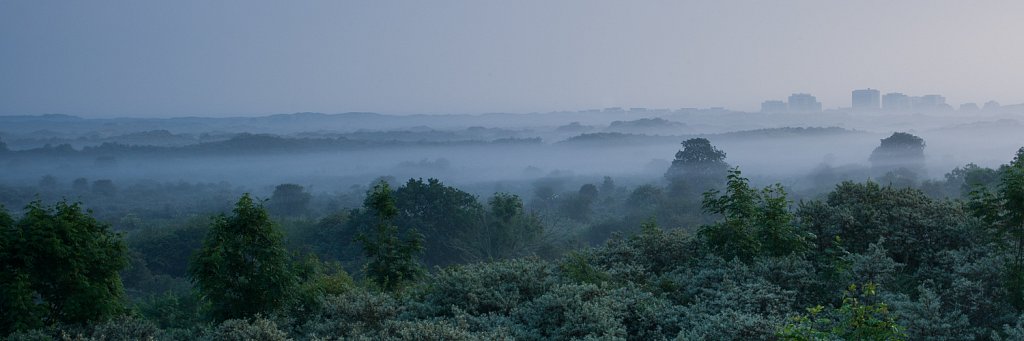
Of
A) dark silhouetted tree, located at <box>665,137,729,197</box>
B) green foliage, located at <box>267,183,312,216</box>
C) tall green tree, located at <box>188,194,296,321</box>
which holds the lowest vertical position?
green foliage, located at <box>267,183,312,216</box>

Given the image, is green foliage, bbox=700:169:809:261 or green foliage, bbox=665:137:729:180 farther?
green foliage, bbox=665:137:729:180

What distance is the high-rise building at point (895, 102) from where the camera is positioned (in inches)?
6895

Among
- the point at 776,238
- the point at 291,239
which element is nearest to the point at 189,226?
the point at 291,239

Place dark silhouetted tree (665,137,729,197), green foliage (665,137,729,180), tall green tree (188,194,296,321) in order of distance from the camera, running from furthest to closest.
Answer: green foliage (665,137,729,180), dark silhouetted tree (665,137,729,197), tall green tree (188,194,296,321)

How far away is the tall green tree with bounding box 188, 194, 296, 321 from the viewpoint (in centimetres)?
1277

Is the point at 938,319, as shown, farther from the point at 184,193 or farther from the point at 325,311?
the point at 184,193

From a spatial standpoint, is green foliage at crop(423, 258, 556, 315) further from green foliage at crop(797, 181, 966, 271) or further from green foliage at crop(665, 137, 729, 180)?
green foliage at crop(665, 137, 729, 180)

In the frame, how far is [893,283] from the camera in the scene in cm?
1281

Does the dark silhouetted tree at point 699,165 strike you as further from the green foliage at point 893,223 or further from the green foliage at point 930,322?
the green foliage at point 930,322

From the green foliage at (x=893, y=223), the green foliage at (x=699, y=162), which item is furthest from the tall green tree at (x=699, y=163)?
the green foliage at (x=893, y=223)

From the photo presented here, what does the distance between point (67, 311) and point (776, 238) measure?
14269 millimetres

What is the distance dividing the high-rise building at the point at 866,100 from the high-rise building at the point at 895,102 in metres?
1.90

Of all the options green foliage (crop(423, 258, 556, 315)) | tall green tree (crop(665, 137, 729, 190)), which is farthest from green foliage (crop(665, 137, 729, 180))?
green foliage (crop(423, 258, 556, 315))

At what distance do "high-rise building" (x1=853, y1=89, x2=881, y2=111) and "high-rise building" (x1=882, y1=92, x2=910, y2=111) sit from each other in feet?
6.22
